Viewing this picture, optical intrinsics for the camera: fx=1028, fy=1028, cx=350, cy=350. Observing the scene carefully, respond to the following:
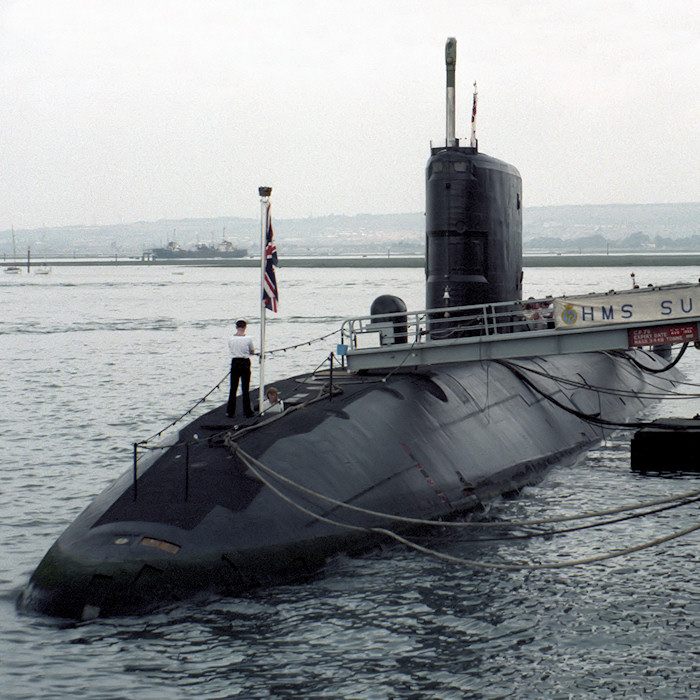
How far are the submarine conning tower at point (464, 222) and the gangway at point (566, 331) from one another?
1350mm

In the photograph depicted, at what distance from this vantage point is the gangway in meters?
17.8

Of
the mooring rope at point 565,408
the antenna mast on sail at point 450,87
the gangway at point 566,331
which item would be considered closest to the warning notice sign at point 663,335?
the gangway at point 566,331

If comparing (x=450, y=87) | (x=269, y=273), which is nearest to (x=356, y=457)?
(x=269, y=273)

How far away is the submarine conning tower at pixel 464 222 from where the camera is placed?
19.8 meters

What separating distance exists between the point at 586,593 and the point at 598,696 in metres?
2.90

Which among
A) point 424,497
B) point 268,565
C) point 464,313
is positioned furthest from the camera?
point 464,313

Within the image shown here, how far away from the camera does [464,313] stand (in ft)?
66.8

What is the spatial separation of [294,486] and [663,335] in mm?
8341

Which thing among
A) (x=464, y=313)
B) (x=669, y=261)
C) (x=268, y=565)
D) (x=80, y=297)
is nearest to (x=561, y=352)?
(x=464, y=313)

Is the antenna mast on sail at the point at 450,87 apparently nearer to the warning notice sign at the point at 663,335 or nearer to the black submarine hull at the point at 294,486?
the black submarine hull at the point at 294,486

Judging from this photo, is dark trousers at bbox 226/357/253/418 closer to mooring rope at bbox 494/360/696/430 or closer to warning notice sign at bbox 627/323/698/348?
warning notice sign at bbox 627/323/698/348

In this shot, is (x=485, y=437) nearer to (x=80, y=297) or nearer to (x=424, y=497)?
(x=424, y=497)

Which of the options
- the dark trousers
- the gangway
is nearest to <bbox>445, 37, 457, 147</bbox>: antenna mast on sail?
the gangway

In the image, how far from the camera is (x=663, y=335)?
18.2 meters
